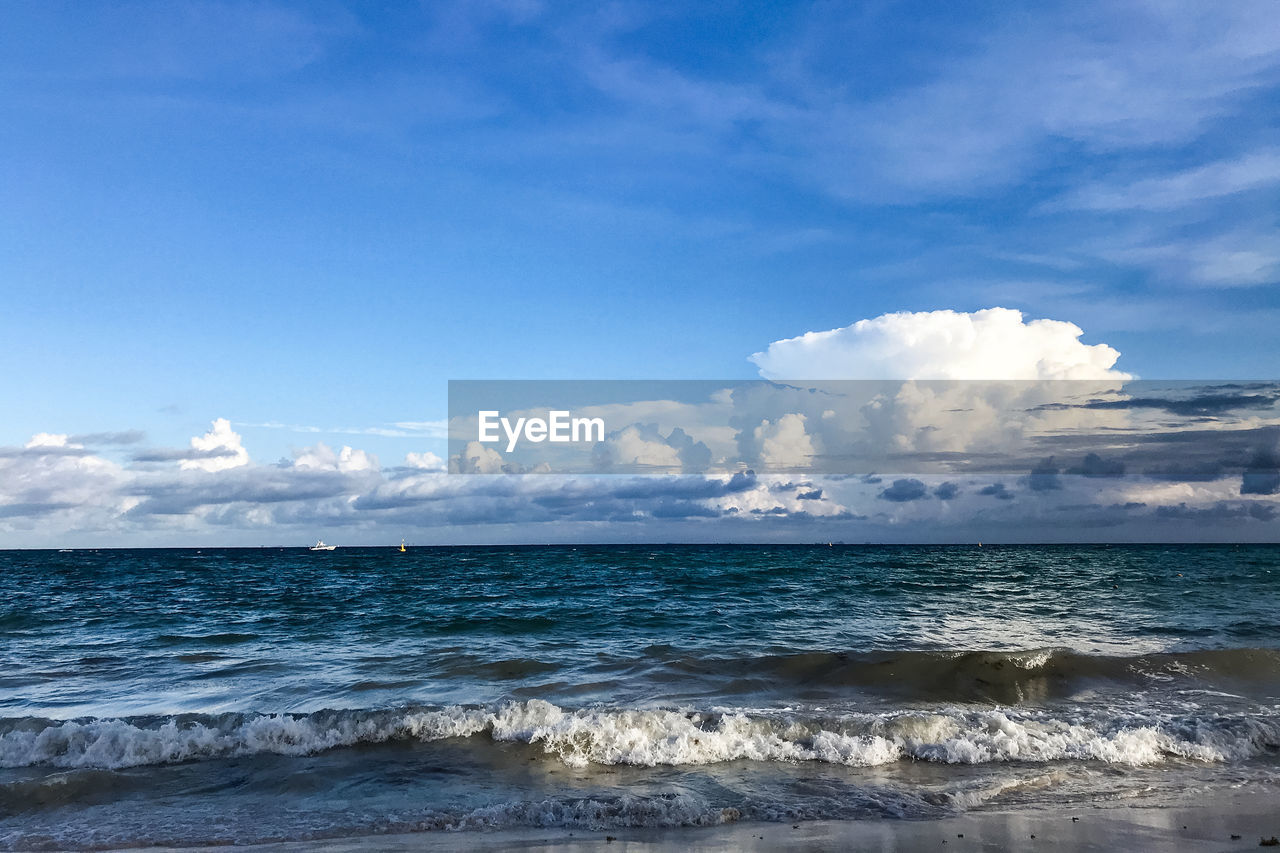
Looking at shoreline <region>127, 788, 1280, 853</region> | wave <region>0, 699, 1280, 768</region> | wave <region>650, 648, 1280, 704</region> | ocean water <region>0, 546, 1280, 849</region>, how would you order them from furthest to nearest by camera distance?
wave <region>650, 648, 1280, 704</region>
wave <region>0, 699, 1280, 768</region>
ocean water <region>0, 546, 1280, 849</region>
shoreline <region>127, 788, 1280, 853</region>

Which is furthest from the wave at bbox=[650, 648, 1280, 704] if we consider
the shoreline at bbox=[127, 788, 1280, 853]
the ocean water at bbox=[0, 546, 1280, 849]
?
the shoreline at bbox=[127, 788, 1280, 853]

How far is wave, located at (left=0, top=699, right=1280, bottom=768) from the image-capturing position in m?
11.7

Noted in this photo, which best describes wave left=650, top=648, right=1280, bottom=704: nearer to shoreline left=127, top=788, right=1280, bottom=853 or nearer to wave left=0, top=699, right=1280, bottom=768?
wave left=0, top=699, right=1280, bottom=768

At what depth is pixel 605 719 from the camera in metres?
12.8

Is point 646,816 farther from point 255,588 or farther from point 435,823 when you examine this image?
point 255,588

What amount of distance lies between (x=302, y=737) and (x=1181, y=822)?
42.3ft

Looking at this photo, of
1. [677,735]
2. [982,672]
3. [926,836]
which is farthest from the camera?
[982,672]

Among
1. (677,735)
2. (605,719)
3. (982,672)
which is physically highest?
(605,719)

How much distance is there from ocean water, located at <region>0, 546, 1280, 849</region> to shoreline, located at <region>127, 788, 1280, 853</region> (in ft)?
1.18

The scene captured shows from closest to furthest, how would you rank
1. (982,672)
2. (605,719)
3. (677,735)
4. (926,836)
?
1. (926,836)
2. (677,735)
3. (605,719)
4. (982,672)

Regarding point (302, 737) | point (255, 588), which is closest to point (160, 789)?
point (302, 737)

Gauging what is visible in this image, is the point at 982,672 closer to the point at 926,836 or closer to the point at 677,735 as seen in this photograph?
the point at 677,735

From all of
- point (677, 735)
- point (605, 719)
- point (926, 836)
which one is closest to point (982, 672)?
point (677, 735)

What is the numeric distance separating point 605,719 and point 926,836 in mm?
5983
